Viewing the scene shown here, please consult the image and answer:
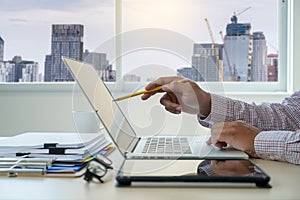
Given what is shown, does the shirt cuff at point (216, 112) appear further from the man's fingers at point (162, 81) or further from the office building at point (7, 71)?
the office building at point (7, 71)

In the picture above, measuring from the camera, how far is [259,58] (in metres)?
2.51

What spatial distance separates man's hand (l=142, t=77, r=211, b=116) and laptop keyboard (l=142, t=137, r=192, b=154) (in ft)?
0.27

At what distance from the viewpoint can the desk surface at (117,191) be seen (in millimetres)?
571

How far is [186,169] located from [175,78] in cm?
32

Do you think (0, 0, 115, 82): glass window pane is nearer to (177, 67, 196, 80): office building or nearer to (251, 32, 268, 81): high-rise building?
(251, 32, 268, 81): high-rise building

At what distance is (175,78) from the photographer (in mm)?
976

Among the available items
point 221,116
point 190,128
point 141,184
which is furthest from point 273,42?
point 141,184

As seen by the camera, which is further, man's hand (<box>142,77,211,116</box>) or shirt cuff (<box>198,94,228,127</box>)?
shirt cuff (<box>198,94,228,127</box>)

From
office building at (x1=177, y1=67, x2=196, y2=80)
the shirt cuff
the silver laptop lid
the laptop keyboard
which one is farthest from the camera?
the shirt cuff

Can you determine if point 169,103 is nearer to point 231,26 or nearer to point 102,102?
point 102,102

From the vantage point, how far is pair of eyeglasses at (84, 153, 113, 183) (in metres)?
0.67

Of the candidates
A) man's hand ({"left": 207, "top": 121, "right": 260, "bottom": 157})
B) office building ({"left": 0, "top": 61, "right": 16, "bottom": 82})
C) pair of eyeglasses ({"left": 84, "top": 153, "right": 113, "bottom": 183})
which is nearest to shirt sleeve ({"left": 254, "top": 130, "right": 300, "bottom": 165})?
man's hand ({"left": 207, "top": 121, "right": 260, "bottom": 157})

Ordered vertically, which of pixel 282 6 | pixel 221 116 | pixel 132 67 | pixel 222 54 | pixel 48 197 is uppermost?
pixel 282 6

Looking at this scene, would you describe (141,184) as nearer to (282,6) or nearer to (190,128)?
(190,128)
